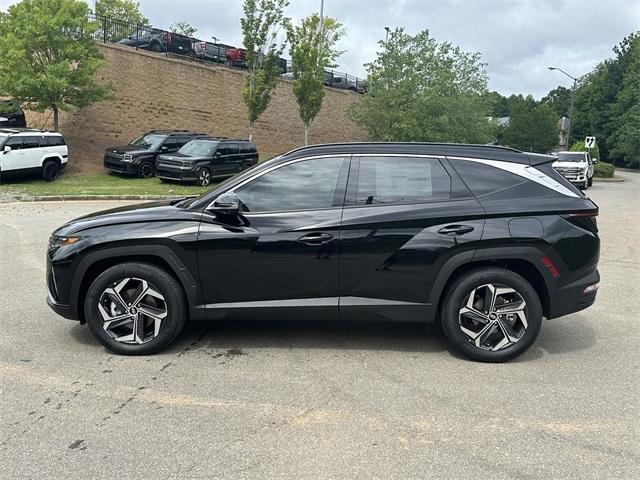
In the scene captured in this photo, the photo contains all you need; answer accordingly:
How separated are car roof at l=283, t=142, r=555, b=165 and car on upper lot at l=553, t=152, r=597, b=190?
20.5m

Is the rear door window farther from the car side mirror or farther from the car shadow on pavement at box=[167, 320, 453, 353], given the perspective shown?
the car shadow on pavement at box=[167, 320, 453, 353]

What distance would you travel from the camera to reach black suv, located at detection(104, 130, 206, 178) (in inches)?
795

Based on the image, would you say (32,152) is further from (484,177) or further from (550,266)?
(550,266)

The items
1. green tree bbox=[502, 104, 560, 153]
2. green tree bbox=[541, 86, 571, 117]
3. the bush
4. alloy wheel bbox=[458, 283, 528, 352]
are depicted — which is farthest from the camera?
green tree bbox=[541, 86, 571, 117]

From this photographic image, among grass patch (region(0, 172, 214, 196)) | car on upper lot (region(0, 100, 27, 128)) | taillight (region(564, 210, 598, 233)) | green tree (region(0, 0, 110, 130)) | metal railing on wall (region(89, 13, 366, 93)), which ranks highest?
metal railing on wall (region(89, 13, 366, 93))

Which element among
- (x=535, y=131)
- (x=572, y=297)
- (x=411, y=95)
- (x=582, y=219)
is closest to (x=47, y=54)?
(x=411, y=95)

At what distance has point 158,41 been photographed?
29109mm

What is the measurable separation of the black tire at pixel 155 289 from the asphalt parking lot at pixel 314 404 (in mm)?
118

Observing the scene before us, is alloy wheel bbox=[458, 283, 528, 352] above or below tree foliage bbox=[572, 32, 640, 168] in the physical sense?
below

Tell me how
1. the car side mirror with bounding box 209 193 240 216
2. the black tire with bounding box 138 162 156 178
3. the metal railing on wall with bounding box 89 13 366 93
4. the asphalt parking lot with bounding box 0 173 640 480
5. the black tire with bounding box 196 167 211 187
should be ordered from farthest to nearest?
the metal railing on wall with bounding box 89 13 366 93
the black tire with bounding box 138 162 156 178
the black tire with bounding box 196 167 211 187
the car side mirror with bounding box 209 193 240 216
the asphalt parking lot with bounding box 0 173 640 480

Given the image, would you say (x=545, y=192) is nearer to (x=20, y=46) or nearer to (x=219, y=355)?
(x=219, y=355)

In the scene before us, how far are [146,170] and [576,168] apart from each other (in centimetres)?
Result: 1859

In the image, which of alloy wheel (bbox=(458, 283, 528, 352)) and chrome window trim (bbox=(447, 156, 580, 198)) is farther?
chrome window trim (bbox=(447, 156, 580, 198))

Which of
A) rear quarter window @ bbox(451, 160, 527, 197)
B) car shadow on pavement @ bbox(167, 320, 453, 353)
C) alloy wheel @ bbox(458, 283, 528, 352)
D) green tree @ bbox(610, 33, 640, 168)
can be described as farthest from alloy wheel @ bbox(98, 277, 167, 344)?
green tree @ bbox(610, 33, 640, 168)
